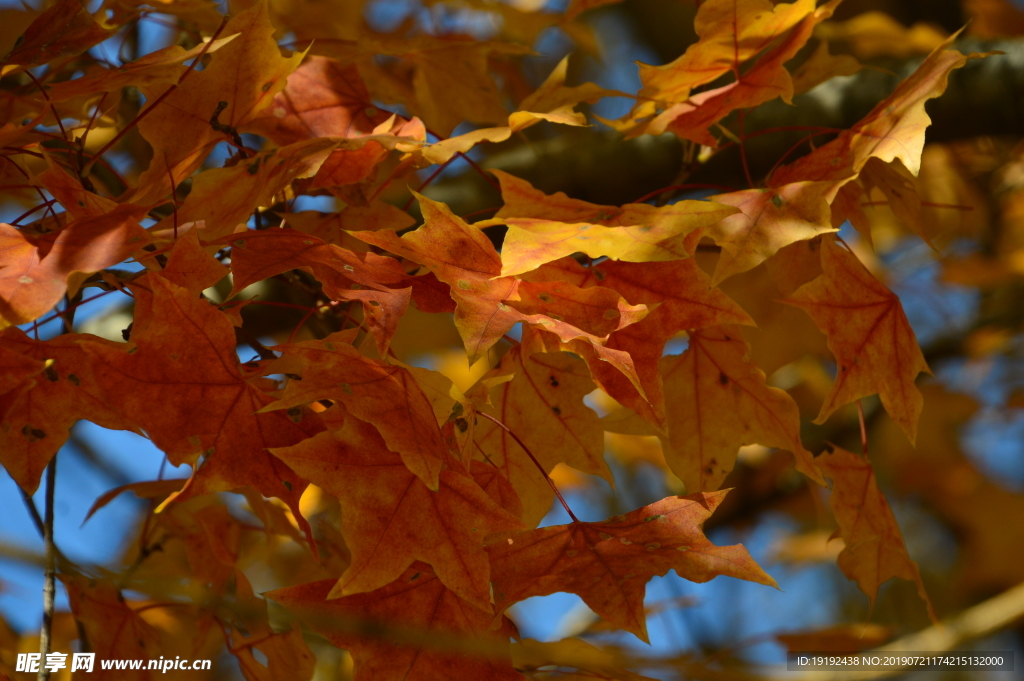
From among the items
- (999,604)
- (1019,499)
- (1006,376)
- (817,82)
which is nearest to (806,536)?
(1019,499)

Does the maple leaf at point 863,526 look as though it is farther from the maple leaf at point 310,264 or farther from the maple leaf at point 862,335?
the maple leaf at point 310,264

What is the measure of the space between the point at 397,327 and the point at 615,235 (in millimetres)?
206

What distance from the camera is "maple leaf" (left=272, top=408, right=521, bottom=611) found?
0.54 m

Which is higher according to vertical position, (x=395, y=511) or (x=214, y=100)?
(x=214, y=100)

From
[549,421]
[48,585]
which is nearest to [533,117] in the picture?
[549,421]

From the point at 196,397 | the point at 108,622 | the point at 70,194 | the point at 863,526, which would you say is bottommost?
the point at 863,526

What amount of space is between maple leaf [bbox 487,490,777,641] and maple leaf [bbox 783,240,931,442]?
157 mm

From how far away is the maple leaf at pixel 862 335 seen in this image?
0.66 metres

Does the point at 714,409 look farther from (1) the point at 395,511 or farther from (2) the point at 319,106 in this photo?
(2) the point at 319,106

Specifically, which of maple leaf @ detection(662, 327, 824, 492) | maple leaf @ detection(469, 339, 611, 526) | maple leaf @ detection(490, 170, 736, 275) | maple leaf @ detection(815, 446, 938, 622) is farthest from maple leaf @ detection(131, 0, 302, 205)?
maple leaf @ detection(815, 446, 938, 622)

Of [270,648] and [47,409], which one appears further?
[270,648]

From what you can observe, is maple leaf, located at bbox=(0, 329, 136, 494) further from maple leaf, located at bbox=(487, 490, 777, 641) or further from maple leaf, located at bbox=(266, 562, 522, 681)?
maple leaf, located at bbox=(487, 490, 777, 641)

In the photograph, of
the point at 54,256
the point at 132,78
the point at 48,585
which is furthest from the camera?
the point at 48,585

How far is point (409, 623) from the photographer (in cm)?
60
